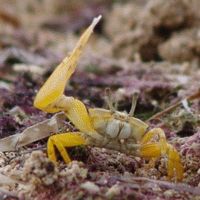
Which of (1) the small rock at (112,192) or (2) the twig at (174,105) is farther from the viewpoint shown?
(2) the twig at (174,105)

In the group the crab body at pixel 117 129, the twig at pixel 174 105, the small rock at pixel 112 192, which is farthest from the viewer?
the twig at pixel 174 105

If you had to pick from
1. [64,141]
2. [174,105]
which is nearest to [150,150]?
[64,141]

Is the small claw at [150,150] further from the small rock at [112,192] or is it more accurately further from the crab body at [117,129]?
the small rock at [112,192]

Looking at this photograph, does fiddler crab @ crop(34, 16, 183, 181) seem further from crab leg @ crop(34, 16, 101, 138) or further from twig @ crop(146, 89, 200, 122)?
twig @ crop(146, 89, 200, 122)

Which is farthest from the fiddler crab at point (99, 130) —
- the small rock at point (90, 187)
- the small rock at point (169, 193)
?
the small rock at point (90, 187)

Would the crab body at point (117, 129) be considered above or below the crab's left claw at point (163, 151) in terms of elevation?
above

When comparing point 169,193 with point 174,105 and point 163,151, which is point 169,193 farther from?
point 174,105

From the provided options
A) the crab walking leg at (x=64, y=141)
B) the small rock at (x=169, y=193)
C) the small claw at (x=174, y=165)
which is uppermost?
the crab walking leg at (x=64, y=141)

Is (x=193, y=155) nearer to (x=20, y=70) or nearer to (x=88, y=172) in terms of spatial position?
(x=88, y=172)
